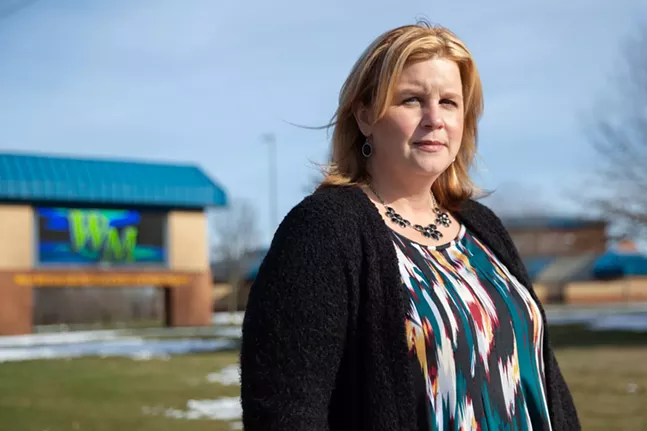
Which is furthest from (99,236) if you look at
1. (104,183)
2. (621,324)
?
(621,324)

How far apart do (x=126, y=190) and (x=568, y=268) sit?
117 feet

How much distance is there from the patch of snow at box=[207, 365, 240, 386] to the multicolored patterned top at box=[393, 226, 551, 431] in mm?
10539

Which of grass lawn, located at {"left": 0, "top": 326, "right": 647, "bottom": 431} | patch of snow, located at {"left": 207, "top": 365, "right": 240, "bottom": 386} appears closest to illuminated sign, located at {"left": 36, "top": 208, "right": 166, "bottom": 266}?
Result: grass lawn, located at {"left": 0, "top": 326, "right": 647, "bottom": 431}

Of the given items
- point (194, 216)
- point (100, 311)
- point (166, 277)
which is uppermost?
point (194, 216)

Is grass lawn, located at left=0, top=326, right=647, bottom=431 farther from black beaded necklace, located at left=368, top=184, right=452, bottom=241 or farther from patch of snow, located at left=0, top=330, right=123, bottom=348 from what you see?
patch of snow, located at left=0, top=330, right=123, bottom=348

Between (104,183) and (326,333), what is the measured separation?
3414 centimetres

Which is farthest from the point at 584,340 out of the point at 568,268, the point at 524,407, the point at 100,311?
the point at 568,268

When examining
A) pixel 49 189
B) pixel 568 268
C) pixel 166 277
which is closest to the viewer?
pixel 49 189

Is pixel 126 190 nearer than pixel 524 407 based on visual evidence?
No

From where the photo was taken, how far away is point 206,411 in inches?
384

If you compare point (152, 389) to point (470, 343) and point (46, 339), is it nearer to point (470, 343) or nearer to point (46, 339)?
point (470, 343)

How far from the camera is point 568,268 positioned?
59500mm

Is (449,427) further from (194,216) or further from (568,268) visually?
(568,268)

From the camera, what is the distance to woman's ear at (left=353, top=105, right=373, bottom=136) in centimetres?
219
